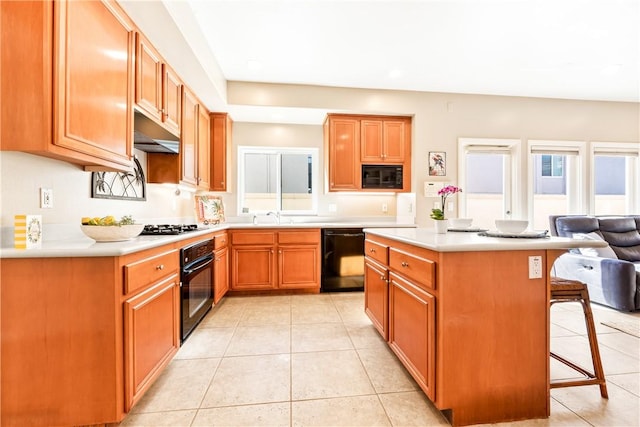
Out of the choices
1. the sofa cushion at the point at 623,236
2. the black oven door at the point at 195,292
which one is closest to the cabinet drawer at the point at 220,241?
A: the black oven door at the point at 195,292

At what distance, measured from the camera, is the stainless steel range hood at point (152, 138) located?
2122 millimetres

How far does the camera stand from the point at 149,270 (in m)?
1.56

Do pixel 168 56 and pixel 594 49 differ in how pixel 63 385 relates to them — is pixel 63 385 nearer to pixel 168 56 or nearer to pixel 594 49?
pixel 168 56

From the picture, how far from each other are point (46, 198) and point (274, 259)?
2.29m

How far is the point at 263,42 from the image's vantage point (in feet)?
9.16

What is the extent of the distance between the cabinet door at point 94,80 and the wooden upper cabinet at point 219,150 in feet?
6.34

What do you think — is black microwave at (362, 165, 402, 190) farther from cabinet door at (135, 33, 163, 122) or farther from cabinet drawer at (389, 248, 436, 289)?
cabinet door at (135, 33, 163, 122)

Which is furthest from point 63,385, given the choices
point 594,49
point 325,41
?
Answer: point 594,49

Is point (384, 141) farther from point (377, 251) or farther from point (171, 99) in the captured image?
point (171, 99)

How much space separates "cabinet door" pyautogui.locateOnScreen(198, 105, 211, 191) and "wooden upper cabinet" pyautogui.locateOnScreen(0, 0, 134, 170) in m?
1.70

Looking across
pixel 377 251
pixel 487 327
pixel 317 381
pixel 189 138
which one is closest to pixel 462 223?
pixel 377 251

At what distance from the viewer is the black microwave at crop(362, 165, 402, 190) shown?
3.95 m

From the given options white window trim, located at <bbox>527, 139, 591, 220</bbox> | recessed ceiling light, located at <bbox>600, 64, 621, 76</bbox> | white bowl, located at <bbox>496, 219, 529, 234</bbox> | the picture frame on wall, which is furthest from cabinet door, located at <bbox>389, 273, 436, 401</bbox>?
recessed ceiling light, located at <bbox>600, 64, 621, 76</bbox>

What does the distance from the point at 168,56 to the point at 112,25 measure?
29.2 inches
